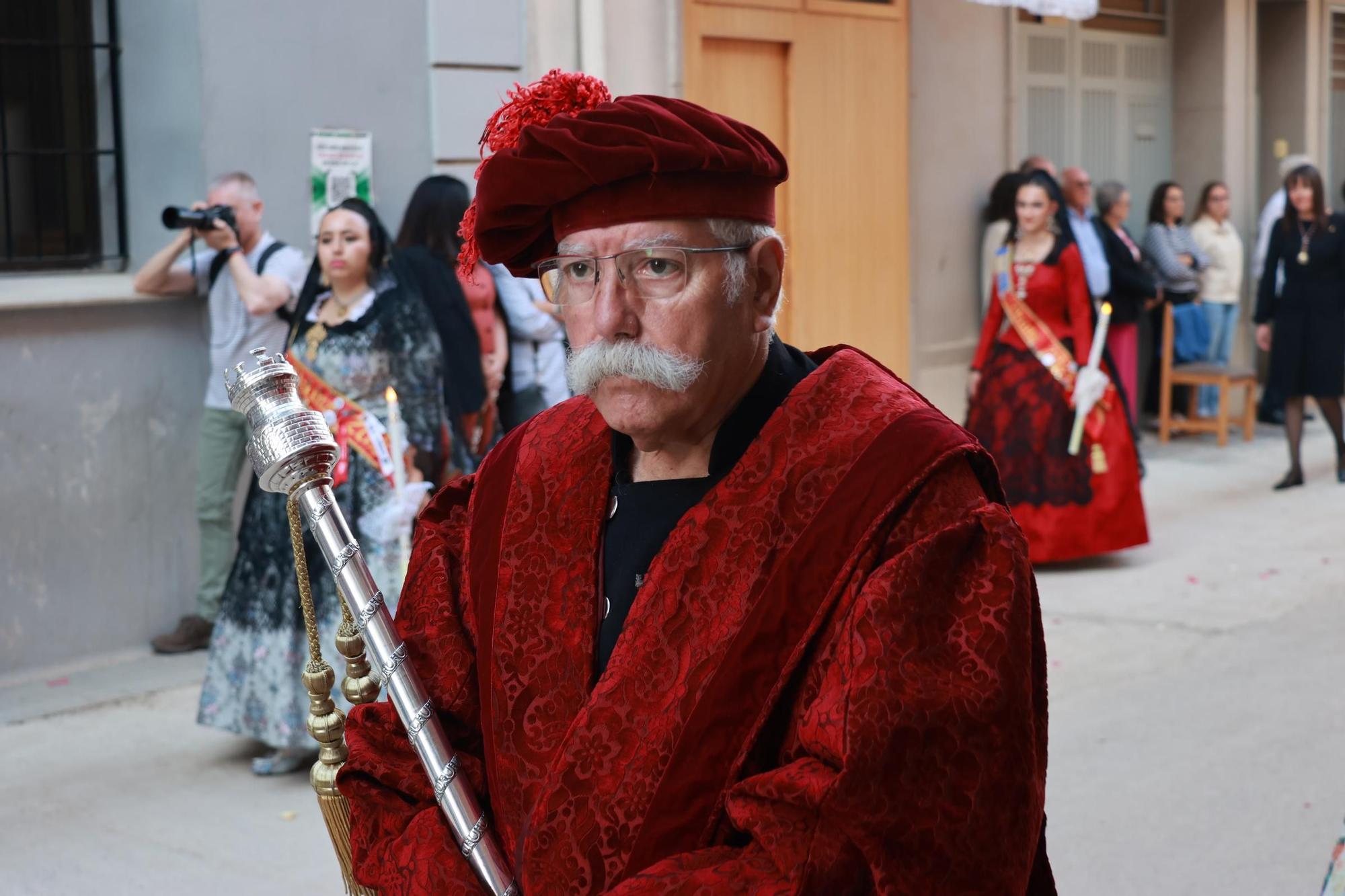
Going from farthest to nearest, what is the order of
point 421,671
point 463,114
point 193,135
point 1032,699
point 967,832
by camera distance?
point 463,114 < point 193,135 < point 421,671 < point 1032,699 < point 967,832

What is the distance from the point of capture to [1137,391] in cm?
1216

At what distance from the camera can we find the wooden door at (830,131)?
8828 mm

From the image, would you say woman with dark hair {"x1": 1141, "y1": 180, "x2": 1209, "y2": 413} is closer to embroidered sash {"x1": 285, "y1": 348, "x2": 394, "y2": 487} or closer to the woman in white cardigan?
the woman in white cardigan

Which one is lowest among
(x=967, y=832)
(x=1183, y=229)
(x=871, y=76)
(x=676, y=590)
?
(x=967, y=832)

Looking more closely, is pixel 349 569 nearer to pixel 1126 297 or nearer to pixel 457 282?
pixel 457 282

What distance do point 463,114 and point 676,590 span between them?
5.60 metres

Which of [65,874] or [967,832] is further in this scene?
[65,874]

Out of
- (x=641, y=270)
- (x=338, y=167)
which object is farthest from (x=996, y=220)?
(x=641, y=270)

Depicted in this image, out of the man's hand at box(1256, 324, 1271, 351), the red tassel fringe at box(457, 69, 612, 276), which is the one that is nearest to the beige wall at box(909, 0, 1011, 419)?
the man's hand at box(1256, 324, 1271, 351)

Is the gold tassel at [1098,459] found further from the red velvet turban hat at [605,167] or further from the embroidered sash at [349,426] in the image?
the red velvet turban hat at [605,167]

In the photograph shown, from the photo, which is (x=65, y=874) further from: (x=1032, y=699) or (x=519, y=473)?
(x=1032, y=699)

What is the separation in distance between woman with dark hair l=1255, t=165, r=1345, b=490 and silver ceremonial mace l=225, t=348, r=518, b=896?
8.81 meters

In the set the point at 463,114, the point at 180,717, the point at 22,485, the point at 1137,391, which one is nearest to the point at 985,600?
the point at 180,717

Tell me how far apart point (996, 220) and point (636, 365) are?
8.97 metres
